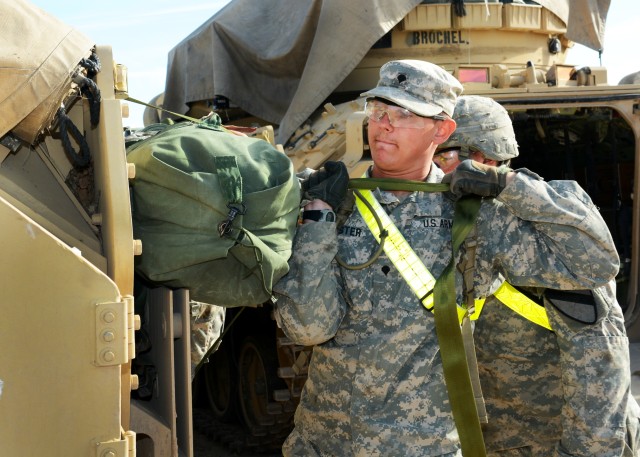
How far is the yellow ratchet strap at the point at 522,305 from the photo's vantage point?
4.09m

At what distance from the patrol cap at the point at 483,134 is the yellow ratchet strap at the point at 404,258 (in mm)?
1118

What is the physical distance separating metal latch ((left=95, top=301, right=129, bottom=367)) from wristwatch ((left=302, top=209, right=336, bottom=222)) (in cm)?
86

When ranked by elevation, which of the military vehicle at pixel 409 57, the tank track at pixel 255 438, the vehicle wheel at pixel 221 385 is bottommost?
the tank track at pixel 255 438

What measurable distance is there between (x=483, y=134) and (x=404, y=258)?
1318 millimetres

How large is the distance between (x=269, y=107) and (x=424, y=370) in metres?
4.59

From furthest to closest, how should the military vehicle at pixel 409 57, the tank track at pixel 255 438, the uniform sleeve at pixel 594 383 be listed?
the tank track at pixel 255 438 → the military vehicle at pixel 409 57 → the uniform sleeve at pixel 594 383

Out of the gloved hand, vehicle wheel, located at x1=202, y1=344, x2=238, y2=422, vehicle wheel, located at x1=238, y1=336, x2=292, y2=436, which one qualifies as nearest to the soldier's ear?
the gloved hand

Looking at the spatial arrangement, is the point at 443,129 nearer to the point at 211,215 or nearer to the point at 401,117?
the point at 401,117

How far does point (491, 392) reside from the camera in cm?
437

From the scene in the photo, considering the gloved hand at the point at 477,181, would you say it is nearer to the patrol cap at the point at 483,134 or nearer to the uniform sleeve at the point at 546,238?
the uniform sleeve at the point at 546,238

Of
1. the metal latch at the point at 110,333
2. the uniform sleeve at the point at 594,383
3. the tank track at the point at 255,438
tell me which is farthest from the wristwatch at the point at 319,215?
the tank track at the point at 255,438

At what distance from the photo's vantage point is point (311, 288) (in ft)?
10.1

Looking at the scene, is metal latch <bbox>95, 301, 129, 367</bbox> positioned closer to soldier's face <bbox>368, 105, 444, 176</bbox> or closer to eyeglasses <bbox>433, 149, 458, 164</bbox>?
soldier's face <bbox>368, 105, 444, 176</bbox>

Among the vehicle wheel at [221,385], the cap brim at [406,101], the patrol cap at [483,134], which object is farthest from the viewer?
the vehicle wheel at [221,385]
